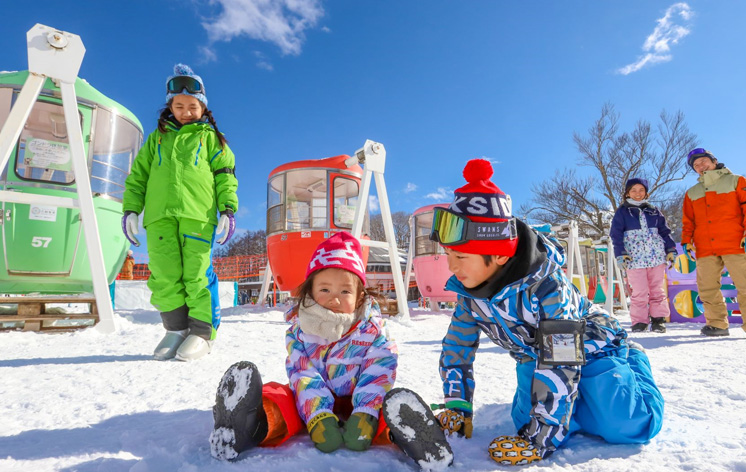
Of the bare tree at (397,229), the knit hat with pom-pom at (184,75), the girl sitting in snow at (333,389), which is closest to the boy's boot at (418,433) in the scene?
the girl sitting in snow at (333,389)

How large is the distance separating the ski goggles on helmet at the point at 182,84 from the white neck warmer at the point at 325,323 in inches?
78.0

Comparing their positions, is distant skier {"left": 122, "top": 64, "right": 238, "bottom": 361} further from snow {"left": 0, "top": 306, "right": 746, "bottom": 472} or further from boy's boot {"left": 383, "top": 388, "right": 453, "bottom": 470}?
boy's boot {"left": 383, "top": 388, "right": 453, "bottom": 470}

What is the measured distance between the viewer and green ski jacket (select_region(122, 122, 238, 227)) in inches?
99.3

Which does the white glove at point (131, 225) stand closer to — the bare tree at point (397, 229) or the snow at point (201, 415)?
the snow at point (201, 415)

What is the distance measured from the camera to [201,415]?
146 cm

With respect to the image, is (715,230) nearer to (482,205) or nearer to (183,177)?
(482,205)

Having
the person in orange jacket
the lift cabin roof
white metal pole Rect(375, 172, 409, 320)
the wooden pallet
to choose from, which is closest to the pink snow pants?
the person in orange jacket

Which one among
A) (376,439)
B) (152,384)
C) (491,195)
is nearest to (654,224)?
(491,195)

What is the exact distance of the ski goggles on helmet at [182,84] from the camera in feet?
8.81

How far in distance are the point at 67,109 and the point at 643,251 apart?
5.44 metres

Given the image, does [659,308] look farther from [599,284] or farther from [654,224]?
[599,284]

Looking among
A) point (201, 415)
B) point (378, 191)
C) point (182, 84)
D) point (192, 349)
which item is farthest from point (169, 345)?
point (378, 191)

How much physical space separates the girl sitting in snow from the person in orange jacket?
416 centimetres

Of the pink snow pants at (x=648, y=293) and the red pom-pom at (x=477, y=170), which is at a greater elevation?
the red pom-pom at (x=477, y=170)
